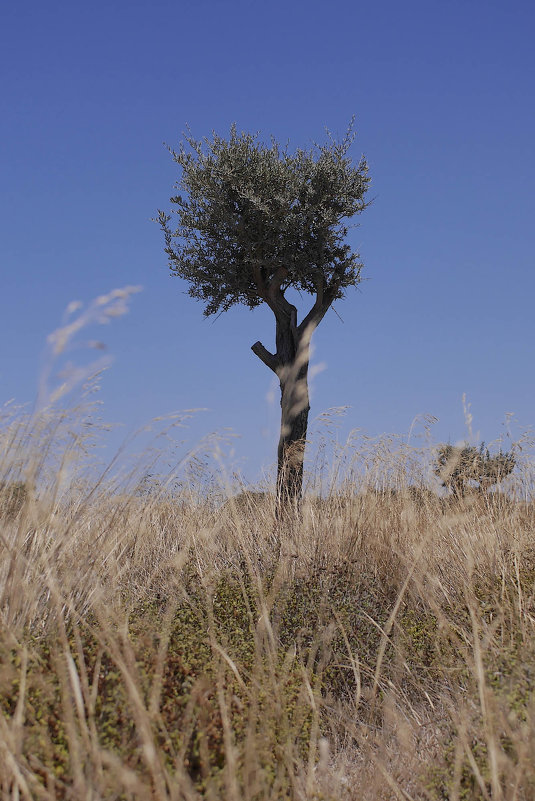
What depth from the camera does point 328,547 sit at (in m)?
6.34

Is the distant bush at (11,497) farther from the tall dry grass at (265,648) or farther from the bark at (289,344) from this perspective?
the bark at (289,344)

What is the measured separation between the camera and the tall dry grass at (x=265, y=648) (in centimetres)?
251

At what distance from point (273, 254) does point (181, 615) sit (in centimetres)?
1106

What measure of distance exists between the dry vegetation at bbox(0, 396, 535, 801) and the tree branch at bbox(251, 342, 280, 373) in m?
6.98

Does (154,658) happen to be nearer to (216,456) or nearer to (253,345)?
(216,456)

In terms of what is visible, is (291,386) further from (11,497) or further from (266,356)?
(11,497)

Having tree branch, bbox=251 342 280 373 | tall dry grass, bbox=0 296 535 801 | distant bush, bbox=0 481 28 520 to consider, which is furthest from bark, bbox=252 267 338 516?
distant bush, bbox=0 481 28 520

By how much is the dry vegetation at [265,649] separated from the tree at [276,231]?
712cm

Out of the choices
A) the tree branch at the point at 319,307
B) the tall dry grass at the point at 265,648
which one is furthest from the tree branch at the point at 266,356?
the tall dry grass at the point at 265,648

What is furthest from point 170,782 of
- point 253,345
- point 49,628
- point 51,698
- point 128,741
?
point 253,345

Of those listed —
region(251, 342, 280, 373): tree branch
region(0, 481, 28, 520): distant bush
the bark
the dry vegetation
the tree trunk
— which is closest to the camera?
the dry vegetation

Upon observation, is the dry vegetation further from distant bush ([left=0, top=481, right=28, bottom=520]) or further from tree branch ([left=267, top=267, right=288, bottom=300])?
tree branch ([left=267, top=267, right=288, bottom=300])

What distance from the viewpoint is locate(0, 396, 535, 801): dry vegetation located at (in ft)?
8.24

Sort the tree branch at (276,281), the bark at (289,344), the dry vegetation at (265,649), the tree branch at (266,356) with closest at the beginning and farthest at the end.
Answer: the dry vegetation at (265,649)
the bark at (289,344)
the tree branch at (266,356)
the tree branch at (276,281)
